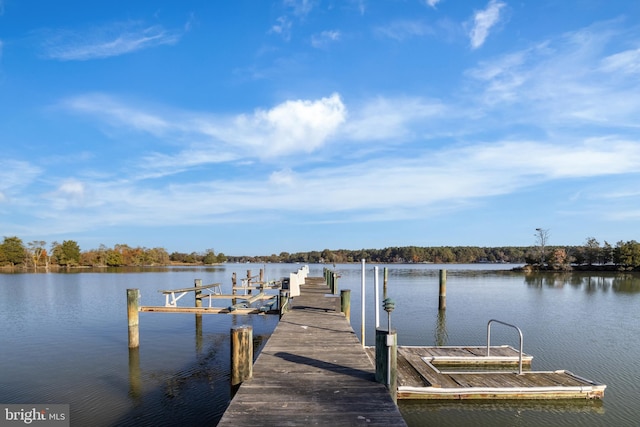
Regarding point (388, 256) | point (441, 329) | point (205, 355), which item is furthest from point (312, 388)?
point (388, 256)

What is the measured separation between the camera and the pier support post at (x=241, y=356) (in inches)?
256

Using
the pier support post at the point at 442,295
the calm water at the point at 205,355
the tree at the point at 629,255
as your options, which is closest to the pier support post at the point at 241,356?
the calm water at the point at 205,355

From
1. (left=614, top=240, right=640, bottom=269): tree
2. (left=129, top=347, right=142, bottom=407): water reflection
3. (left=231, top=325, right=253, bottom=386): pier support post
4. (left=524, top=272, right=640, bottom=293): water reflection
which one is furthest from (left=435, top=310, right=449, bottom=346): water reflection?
(left=614, top=240, right=640, bottom=269): tree

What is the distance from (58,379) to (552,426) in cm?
1478

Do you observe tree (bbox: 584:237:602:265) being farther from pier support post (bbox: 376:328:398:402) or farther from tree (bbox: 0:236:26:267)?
tree (bbox: 0:236:26:267)

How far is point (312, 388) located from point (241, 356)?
1.35 meters

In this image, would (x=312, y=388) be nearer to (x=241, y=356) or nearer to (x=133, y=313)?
(x=241, y=356)

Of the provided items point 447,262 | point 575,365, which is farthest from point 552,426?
point 447,262

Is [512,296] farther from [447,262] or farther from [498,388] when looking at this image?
[447,262]

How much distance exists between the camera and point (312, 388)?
6.09 metres

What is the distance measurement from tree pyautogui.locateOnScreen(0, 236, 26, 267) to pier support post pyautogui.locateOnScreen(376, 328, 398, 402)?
131 metres

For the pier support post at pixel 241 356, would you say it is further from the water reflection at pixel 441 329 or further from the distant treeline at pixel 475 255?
the distant treeline at pixel 475 255

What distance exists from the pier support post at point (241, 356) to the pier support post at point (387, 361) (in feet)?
7.28

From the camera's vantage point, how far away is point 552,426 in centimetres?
901
